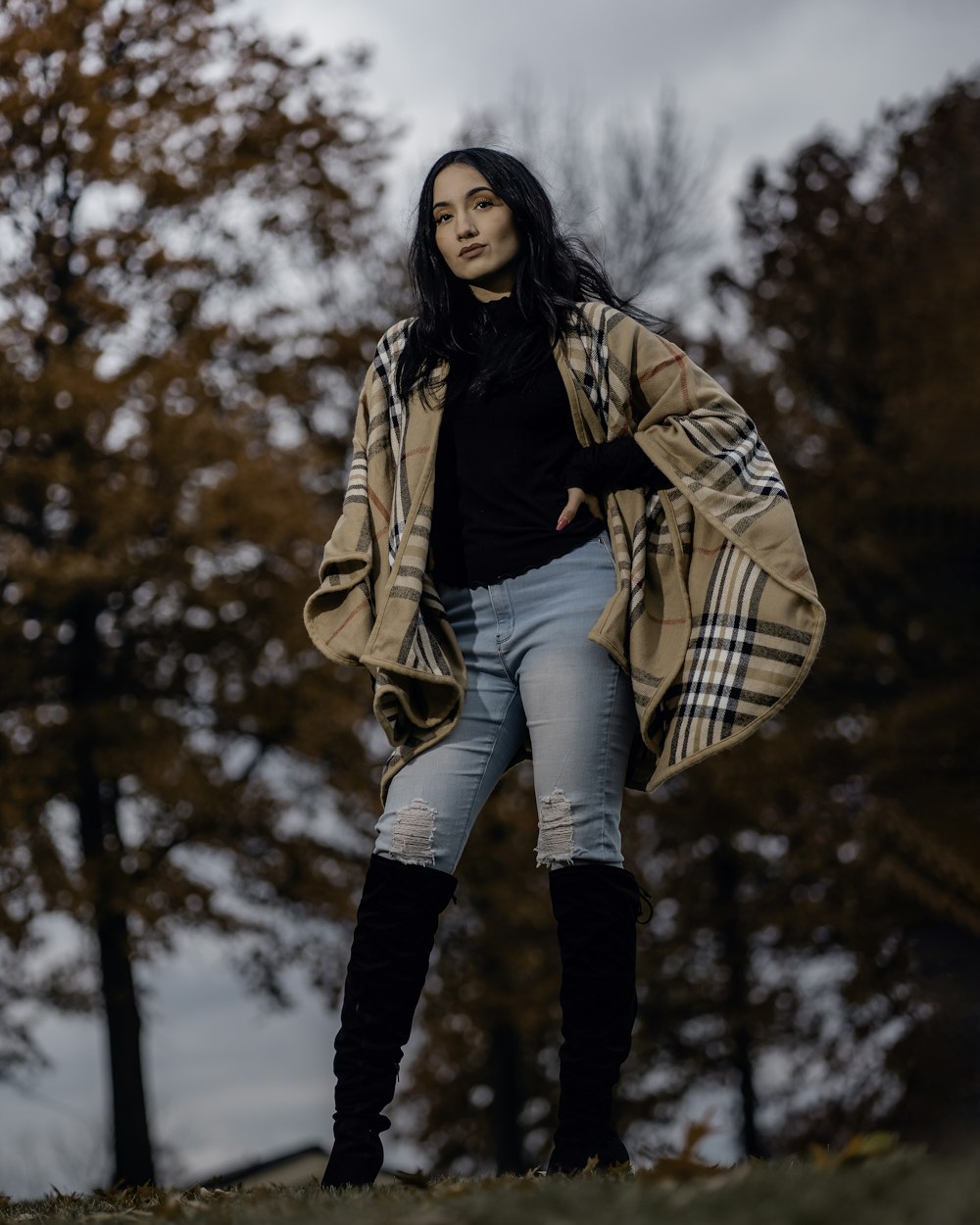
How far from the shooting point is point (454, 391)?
357cm

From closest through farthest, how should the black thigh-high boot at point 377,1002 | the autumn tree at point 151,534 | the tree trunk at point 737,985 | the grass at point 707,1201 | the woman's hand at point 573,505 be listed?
the grass at point 707,1201
the black thigh-high boot at point 377,1002
the woman's hand at point 573,505
the autumn tree at point 151,534
the tree trunk at point 737,985

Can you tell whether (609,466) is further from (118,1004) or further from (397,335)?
(118,1004)

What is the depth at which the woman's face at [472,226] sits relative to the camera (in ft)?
11.7

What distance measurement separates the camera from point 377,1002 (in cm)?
320

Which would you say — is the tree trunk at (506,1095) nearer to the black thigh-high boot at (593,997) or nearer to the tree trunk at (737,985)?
the tree trunk at (737,985)

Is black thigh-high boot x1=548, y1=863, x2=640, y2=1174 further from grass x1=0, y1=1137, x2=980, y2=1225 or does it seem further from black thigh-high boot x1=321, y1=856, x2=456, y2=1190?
grass x1=0, y1=1137, x2=980, y2=1225

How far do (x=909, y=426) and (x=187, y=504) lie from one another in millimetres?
7772

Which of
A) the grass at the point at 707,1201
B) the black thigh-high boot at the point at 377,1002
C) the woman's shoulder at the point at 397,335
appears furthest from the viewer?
the woman's shoulder at the point at 397,335

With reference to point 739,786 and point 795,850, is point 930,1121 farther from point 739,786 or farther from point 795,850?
point 739,786

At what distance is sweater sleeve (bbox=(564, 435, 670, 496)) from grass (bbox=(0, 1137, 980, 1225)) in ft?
5.03

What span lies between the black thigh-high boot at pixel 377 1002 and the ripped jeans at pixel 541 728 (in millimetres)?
67

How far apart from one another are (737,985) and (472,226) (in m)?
13.7

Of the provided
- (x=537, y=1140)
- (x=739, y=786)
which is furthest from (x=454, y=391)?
(x=537, y=1140)

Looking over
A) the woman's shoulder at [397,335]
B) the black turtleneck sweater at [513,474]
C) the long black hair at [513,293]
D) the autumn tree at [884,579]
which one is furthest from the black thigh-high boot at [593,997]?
the autumn tree at [884,579]
